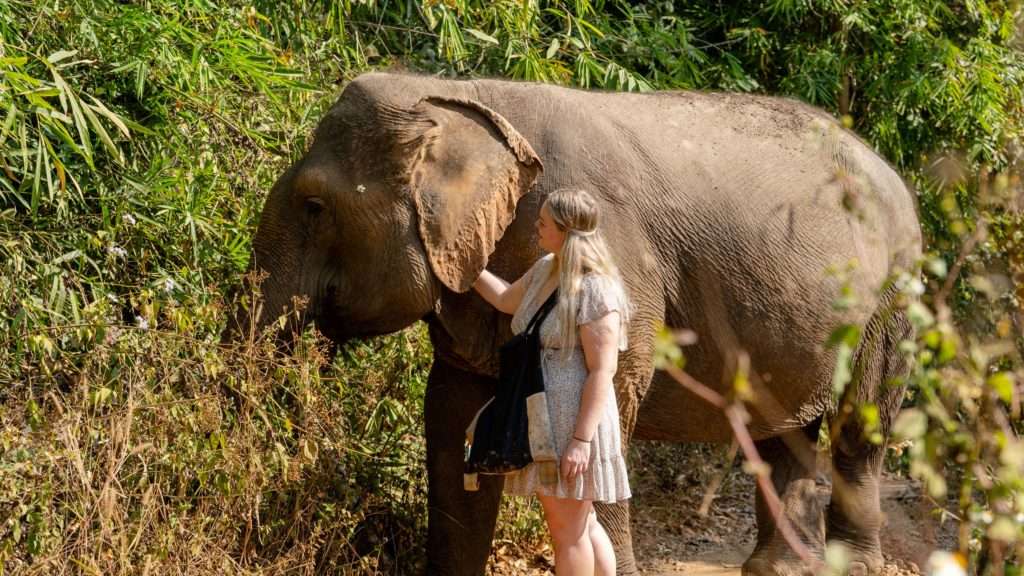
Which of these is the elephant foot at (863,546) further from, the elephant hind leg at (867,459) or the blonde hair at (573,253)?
the blonde hair at (573,253)

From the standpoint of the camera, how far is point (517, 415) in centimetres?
504

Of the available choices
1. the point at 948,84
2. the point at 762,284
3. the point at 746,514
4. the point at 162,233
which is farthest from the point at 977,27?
the point at 162,233

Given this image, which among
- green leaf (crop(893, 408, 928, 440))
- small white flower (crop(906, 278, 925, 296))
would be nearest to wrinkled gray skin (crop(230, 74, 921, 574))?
small white flower (crop(906, 278, 925, 296))

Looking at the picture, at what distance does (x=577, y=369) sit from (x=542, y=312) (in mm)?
240

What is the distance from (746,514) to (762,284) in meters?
3.23

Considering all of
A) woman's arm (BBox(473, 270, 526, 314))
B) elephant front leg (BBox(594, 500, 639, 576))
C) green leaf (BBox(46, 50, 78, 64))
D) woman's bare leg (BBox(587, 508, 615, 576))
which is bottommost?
elephant front leg (BBox(594, 500, 639, 576))

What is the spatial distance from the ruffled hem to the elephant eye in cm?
131

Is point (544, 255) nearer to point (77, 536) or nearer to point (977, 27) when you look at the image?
point (77, 536)

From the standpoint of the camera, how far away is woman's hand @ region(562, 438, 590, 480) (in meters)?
4.90

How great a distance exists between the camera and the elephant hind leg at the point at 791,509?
677cm

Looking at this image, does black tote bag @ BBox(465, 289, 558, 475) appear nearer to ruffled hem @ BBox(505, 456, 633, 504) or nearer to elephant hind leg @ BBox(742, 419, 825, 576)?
ruffled hem @ BBox(505, 456, 633, 504)

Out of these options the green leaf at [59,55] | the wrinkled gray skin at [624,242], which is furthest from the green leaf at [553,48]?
the green leaf at [59,55]

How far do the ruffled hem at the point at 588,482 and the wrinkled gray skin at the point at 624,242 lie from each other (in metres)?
0.64

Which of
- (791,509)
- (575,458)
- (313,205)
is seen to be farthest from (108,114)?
(791,509)
